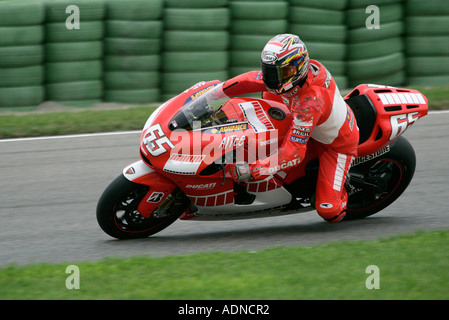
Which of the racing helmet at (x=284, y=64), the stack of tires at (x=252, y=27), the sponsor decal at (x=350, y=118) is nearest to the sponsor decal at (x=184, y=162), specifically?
the racing helmet at (x=284, y=64)

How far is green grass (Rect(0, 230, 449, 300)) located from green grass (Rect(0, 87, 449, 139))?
13.3 ft

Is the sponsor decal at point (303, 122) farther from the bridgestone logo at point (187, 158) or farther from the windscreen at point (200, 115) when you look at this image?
the bridgestone logo at point (187, 158)

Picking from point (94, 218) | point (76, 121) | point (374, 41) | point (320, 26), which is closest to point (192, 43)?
point (320, 26)

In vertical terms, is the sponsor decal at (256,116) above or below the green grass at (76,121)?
above

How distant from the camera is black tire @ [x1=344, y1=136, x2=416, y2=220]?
5.62 metres

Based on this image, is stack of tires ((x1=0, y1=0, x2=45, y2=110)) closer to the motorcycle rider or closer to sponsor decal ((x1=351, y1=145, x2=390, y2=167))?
the motorcycle rider

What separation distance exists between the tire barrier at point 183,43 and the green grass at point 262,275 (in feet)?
17.3

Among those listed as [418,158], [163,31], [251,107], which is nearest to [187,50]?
[163,31]

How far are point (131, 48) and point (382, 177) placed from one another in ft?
16.8

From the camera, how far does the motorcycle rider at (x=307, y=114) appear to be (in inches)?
186

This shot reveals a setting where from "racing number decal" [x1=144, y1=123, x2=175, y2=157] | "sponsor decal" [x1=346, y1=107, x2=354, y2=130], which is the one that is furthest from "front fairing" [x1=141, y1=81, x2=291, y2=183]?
"sponsor decal" [x1=346, y1=107, x2=354, y2=130]

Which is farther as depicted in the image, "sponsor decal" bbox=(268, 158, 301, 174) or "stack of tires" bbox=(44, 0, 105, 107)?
"stack of tires" bbox=(44, 0, 105, 107)

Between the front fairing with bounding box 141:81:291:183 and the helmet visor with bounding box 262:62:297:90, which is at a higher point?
the helmet visor with bounding box 262:62:297:90

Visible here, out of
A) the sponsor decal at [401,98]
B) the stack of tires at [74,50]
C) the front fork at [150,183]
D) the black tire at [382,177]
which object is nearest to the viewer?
the front fork at [150,183]
